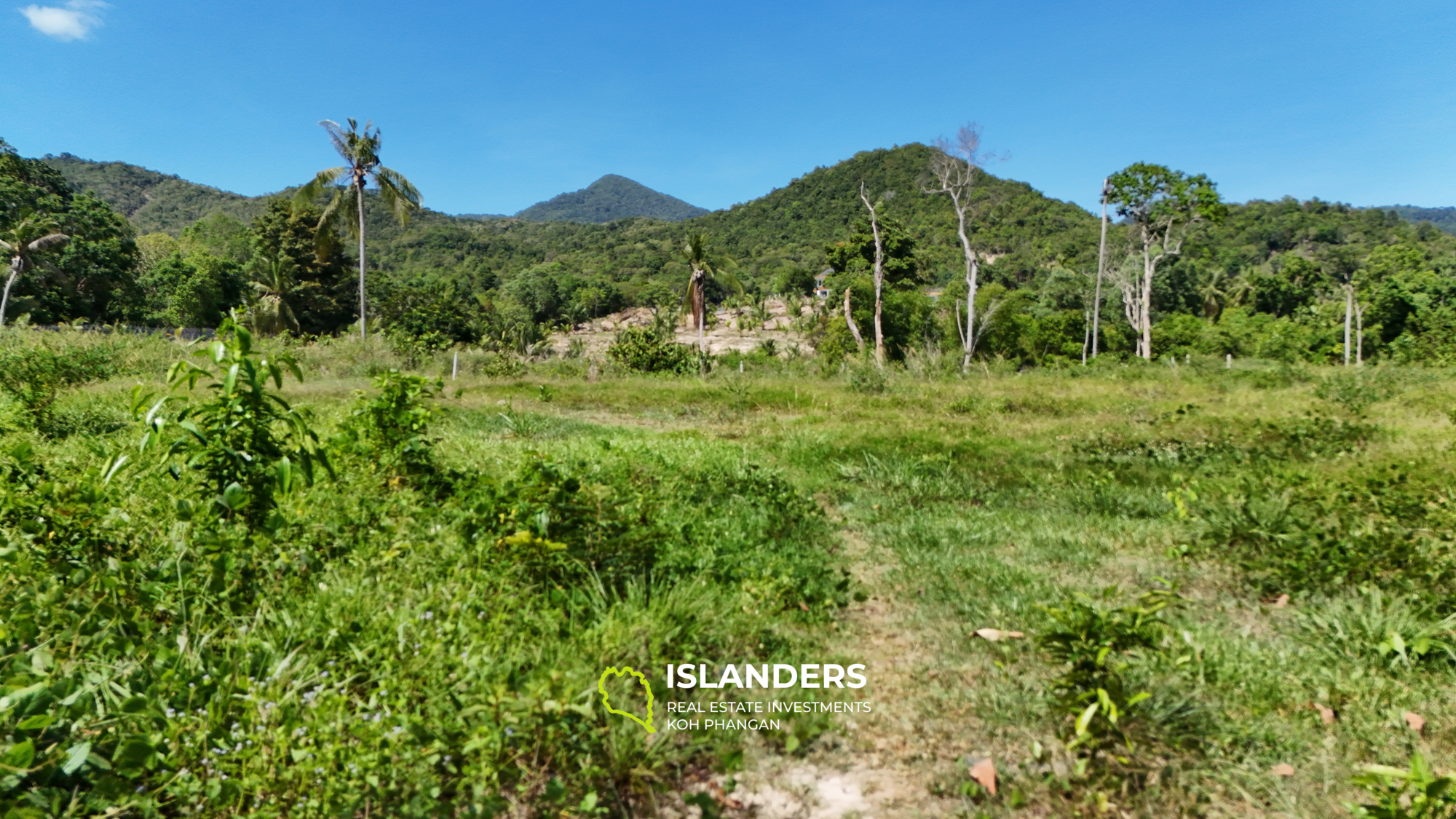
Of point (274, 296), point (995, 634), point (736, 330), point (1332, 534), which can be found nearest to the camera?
point (995, 634)

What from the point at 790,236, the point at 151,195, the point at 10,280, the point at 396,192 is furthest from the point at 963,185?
the point at 151,195

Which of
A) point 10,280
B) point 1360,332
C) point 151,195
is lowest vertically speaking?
point 1360,332

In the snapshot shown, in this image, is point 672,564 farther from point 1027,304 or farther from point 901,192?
point 901,192

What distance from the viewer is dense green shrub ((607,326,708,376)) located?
23.3 meters

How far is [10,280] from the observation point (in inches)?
1096

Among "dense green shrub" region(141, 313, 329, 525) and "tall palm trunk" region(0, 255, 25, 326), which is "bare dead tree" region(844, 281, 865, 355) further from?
"tall palm trunk" region(0, 255, 25, 326)

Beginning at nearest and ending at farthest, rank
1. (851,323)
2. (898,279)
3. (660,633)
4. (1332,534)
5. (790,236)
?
(660,633), (1332,534), (851,323), (898,279), (790,236)

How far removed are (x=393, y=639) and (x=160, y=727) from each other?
25.3 inches

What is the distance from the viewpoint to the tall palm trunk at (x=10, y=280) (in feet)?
90.0

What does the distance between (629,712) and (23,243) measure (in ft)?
132

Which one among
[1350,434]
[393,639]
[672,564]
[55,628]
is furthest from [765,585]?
[1350,434]

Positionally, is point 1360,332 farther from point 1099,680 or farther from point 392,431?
point 392,431

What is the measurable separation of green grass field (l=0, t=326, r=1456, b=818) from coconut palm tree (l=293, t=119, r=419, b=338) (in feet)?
74.9

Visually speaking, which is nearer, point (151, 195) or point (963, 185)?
point (963, 185)
